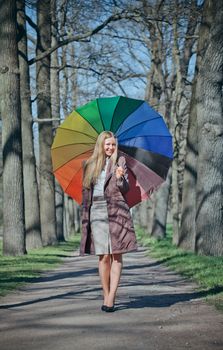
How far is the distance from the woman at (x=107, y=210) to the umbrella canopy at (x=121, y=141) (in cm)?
110

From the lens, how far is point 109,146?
306 inches

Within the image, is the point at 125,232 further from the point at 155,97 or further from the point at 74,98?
the point at 74,98

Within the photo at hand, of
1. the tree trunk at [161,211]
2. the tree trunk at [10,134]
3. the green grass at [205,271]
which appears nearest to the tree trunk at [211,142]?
the green grass at [205,271]

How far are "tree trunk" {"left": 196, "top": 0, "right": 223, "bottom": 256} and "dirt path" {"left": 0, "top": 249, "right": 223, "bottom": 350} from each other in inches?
151

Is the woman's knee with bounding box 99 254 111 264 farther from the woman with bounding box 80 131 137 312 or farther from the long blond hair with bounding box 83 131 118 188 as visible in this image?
the long blond hair with bounding box 83 131 118 188

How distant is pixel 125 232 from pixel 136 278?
15.4 ft

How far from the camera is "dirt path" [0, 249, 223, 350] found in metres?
5.80

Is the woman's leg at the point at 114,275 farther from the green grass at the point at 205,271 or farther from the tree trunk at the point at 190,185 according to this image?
the tree trunk at the point at 190,185

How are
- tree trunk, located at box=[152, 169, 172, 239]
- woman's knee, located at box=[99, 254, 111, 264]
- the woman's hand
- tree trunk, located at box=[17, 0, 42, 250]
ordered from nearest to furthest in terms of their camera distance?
the woman's hand → woman's knee, located at box=[99, 254, 111, 264] → tree trunk, located at box=[17, 0, 42, 250] → tree trunk, located at box=[152, 169, 172, 239]

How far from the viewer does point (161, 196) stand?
101 ft

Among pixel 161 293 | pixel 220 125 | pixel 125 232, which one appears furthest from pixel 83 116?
pixel 220 125

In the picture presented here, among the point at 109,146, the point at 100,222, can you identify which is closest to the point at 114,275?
the point at 100,222

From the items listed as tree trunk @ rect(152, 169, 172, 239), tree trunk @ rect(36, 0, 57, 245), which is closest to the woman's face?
tree trunk @ rect(36, 0, 57, 245)

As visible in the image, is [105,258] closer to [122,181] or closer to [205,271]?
[122,181]
